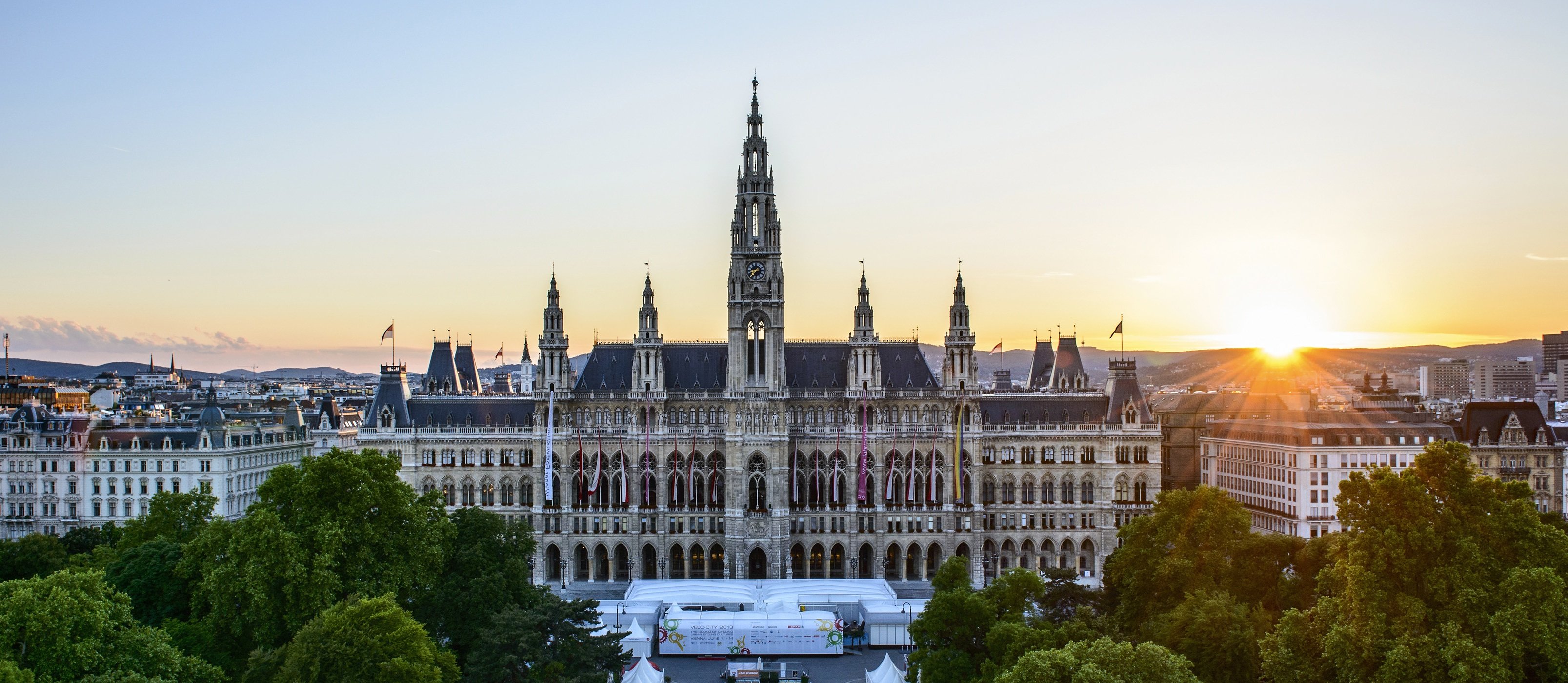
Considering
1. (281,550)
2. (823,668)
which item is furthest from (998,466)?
(281,550)

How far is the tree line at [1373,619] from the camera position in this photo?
52156 millimetres

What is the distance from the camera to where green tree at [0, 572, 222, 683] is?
182ft

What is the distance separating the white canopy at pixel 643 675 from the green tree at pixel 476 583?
294 inches

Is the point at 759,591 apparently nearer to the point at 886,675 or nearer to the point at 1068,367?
the point at 886,675

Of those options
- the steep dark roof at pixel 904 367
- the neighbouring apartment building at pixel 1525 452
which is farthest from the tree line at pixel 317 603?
the neighbouring apartment building at pixel 1525 452

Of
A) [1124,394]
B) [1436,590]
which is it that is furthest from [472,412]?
[1436,590]

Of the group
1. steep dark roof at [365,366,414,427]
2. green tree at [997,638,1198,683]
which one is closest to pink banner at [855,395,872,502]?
steep dark roof at [365,366,414,427]

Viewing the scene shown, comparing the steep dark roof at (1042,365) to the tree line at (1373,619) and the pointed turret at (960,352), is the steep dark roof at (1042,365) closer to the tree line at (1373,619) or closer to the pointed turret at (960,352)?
the pointed turret at (960,352)

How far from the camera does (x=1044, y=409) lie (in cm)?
12562

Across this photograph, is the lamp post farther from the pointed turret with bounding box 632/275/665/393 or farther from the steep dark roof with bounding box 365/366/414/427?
the steep dark roof with bounding box 365/366/414/427

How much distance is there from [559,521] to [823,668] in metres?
39.8

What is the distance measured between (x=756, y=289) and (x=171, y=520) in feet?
177

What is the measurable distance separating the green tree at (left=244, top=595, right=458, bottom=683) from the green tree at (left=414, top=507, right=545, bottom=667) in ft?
33.2

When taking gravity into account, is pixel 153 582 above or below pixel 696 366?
below
